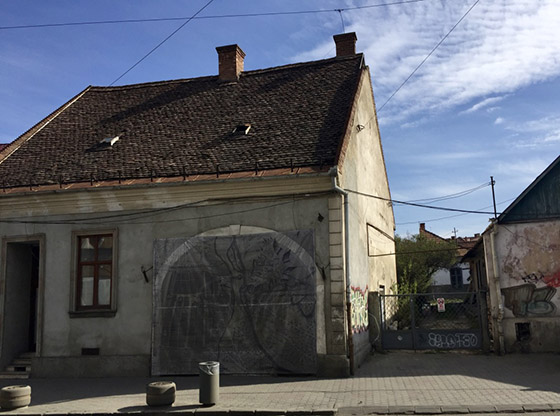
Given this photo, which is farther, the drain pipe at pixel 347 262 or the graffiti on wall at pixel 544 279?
the graffiti on wall at pixel 544 279

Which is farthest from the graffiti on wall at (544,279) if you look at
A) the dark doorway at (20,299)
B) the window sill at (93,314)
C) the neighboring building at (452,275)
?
the neighboring building at (452,275)

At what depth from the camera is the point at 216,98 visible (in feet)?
56.5

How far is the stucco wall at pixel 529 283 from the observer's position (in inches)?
528

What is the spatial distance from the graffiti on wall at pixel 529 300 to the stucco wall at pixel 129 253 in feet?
18.2

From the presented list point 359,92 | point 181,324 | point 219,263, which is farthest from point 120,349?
point 359,92

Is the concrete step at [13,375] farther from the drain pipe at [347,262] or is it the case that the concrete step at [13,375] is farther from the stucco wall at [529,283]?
the stucco wall at [529,283]

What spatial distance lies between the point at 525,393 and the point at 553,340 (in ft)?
16.1

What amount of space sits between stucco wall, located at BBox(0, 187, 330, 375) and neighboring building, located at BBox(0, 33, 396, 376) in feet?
0.10

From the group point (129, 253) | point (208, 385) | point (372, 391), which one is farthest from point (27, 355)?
point (372, 391)

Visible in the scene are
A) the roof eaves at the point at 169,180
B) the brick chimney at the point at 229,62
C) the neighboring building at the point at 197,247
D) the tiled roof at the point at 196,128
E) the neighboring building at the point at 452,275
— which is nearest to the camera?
the neighboring building at the point at 197,247

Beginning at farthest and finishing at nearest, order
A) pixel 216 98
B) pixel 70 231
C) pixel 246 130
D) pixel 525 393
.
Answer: pixel 216 98 < pixel 246 130 < pixel 70 231 < pixel 525 393

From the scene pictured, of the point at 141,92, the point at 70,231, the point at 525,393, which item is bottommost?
the point at 525,393

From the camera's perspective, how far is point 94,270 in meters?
13.7

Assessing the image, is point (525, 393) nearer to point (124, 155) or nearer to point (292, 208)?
point (292, 208)
